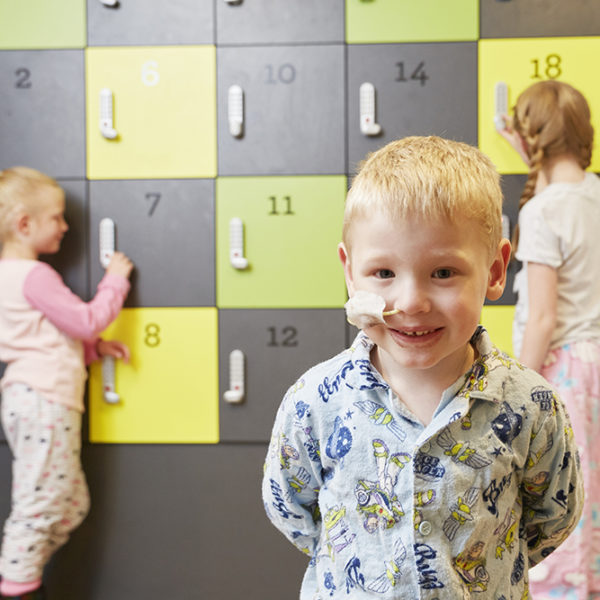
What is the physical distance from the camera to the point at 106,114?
194 centimetres

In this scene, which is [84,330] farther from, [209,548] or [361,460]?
[361,460]

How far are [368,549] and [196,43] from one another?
1.56 meters

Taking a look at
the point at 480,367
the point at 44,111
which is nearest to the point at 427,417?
the point at 480,367

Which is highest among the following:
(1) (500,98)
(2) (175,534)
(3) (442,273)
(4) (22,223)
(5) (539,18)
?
(5) (539,18)

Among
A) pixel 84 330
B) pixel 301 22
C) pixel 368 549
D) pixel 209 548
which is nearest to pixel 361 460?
pixel 368 549

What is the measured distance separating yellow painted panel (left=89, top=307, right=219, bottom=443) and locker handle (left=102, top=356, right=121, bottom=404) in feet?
0.05

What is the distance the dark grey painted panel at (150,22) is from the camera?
1943 mm

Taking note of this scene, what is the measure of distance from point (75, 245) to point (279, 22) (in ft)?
2.80

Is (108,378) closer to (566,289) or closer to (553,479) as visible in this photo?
(566,289)

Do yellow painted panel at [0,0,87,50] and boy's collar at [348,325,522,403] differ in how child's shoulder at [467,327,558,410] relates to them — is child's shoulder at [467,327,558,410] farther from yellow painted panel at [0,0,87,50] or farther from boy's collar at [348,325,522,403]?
yellow painted panel at [0,0,87,50]

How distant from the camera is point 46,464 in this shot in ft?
5.93

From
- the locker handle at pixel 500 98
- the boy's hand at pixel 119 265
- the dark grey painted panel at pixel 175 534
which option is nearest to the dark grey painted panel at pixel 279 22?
the locker handle at pixel 500 98

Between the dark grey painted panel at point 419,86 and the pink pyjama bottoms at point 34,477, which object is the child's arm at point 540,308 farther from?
the pink pyjama bottoms at point 34,477

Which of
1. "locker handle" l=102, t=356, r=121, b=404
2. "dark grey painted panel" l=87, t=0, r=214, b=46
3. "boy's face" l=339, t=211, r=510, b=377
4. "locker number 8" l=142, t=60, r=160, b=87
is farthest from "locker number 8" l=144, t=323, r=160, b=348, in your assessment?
"boy's face" l=339, t=211, r=510, b=377
